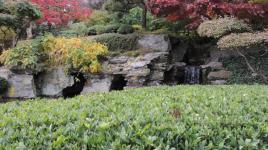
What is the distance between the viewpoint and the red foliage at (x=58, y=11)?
12688 mm

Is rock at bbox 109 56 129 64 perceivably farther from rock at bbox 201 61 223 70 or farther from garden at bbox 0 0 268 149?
rock at bbox 201 61 223 70

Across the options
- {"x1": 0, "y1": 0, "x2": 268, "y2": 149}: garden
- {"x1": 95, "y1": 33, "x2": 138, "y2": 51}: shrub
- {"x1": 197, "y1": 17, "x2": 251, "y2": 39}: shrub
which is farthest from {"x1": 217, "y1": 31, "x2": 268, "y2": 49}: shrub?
{"x1": 95, "y1": 33, "x2": 138, "y2": 51}: shrub

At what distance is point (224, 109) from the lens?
4066mm

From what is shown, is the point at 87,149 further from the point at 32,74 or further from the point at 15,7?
the point at 15,7

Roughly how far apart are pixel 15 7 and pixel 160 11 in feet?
13.5

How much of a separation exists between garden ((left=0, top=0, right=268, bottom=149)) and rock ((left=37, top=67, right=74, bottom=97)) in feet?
0.09

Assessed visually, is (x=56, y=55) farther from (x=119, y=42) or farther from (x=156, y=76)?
(x=156, y=76)

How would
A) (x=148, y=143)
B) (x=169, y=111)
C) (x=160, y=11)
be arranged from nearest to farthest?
(x=148, y=143) < (x=169, y=111) < (x=160, y=11)

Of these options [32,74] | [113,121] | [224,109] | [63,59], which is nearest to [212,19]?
[63,59]

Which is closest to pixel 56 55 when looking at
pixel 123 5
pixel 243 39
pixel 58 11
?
pixel 123 5

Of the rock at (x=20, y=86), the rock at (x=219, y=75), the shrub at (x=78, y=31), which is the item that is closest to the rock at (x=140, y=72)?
the rock at (x=219, y=75)

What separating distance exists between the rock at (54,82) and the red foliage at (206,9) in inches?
128

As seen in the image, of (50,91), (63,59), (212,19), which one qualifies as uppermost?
(212,19)

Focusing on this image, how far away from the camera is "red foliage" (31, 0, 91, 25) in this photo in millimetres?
12688
